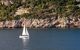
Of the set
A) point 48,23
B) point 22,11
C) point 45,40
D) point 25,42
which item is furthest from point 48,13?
point 25,42

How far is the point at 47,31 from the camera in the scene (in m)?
176

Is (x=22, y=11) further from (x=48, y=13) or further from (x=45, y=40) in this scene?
(x=45, y=40)

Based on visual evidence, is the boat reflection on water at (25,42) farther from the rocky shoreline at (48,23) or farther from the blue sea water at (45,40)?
the rocky shoreline at (48,23)

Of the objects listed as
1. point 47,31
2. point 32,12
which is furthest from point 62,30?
→ point 32,12

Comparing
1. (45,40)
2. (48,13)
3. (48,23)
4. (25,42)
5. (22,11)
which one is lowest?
(25,42)

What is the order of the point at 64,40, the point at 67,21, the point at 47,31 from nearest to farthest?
the point at 64,40, the point at 47,31, the point at 67,21

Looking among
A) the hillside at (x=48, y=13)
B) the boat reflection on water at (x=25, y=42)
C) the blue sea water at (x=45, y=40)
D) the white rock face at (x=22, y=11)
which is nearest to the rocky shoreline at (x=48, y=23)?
the hillside at (x=48, y=13)

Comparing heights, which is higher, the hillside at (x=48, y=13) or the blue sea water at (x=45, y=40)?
the hillside at (x=48, y=13)

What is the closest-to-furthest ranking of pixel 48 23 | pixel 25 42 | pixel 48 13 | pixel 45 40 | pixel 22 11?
pixel 25 42, pixel 45 40, pixel 48 23, pixel 48 13, pixel 22 11

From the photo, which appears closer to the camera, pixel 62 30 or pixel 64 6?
pixel 62 30

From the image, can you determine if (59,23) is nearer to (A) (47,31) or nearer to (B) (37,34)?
(A) (47,31)

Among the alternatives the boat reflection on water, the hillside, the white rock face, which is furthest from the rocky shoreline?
the boat reflection on water

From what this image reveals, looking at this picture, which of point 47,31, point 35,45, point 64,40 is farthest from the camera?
point 47,31

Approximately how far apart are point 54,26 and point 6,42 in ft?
158
